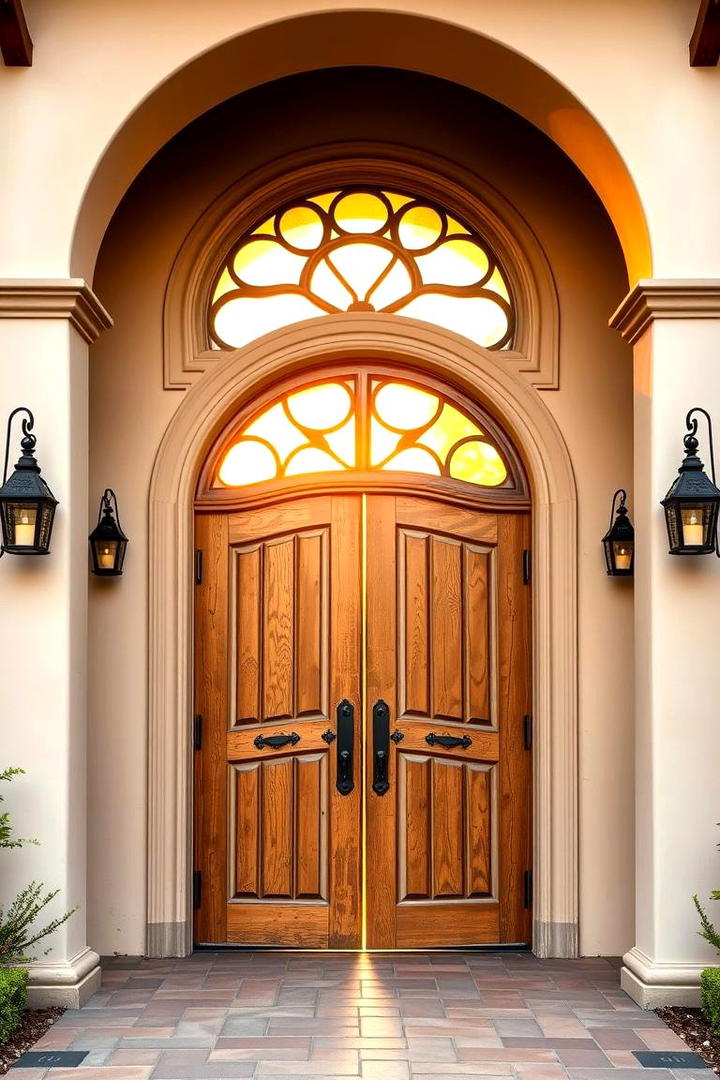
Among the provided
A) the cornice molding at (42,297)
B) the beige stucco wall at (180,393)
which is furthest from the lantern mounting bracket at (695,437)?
the cornice molding at (42,297)

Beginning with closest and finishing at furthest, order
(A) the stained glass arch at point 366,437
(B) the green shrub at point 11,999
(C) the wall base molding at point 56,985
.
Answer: (B) the green shrub at point 11,999
(C) the wall base molding at point 56,985
(A) the stained glass arch at point 366,437

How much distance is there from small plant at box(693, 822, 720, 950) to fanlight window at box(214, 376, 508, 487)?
2.37m

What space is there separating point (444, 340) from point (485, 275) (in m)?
0.49

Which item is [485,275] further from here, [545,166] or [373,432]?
[373,432]

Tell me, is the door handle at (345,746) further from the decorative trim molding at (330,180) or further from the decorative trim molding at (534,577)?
the decorative trim molding at (330,180)

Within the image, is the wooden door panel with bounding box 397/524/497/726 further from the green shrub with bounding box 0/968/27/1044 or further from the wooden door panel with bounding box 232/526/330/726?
the green shrub with bounding box 0/968/27/1044

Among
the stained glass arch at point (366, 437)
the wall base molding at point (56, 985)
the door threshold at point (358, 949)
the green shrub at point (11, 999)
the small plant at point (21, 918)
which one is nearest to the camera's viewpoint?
the green shrub at point (11, 999)

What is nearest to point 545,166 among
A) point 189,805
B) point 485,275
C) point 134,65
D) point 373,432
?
point 485,275

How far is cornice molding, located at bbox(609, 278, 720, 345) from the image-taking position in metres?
5.12

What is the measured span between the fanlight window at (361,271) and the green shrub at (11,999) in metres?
3.24

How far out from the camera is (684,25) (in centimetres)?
522

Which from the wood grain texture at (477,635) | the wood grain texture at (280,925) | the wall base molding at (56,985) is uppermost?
the wood grain texture at (477,635)

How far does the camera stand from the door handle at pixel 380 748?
241 inches

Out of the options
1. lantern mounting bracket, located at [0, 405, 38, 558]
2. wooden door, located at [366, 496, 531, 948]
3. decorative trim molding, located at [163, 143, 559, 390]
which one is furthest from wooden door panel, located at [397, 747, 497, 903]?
lantern mounting bracket, located at [0, 405, 38, 558]
